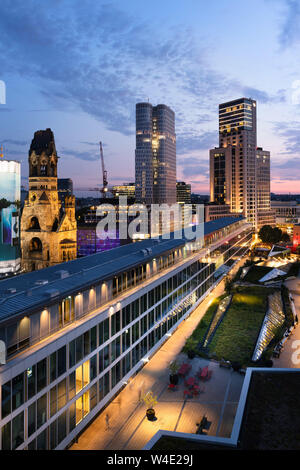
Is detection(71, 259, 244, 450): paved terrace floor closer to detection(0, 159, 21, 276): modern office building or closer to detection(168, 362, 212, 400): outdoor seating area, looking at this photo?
detection(168, 362, 212, 400): outdoor seating area

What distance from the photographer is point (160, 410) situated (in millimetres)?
32156

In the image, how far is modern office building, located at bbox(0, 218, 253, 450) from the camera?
2031cm

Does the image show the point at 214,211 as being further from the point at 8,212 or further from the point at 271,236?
the point at 8,212

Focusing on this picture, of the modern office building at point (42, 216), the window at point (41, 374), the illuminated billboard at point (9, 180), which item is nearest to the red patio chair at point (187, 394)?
the window at point (41, 374)

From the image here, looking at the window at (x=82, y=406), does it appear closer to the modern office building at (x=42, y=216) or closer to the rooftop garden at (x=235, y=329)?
the rooftop garden at (x=235, y=329)

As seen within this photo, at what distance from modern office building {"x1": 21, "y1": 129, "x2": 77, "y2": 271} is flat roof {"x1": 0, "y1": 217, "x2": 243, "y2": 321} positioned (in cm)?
3912

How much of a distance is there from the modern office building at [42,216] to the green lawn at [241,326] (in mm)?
40942

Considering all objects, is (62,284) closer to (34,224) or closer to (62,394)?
(62,394)

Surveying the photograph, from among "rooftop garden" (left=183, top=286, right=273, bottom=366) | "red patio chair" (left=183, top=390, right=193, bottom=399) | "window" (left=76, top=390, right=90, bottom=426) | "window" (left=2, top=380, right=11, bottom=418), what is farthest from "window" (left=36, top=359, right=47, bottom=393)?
"rooftop garden" (left=183, top=286, right=273, bottom=366)

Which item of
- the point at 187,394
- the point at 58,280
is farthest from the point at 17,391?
the point at 187,394

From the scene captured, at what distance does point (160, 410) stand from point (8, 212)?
34.3m

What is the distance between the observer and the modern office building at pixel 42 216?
79.9 meters

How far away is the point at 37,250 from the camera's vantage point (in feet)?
268
